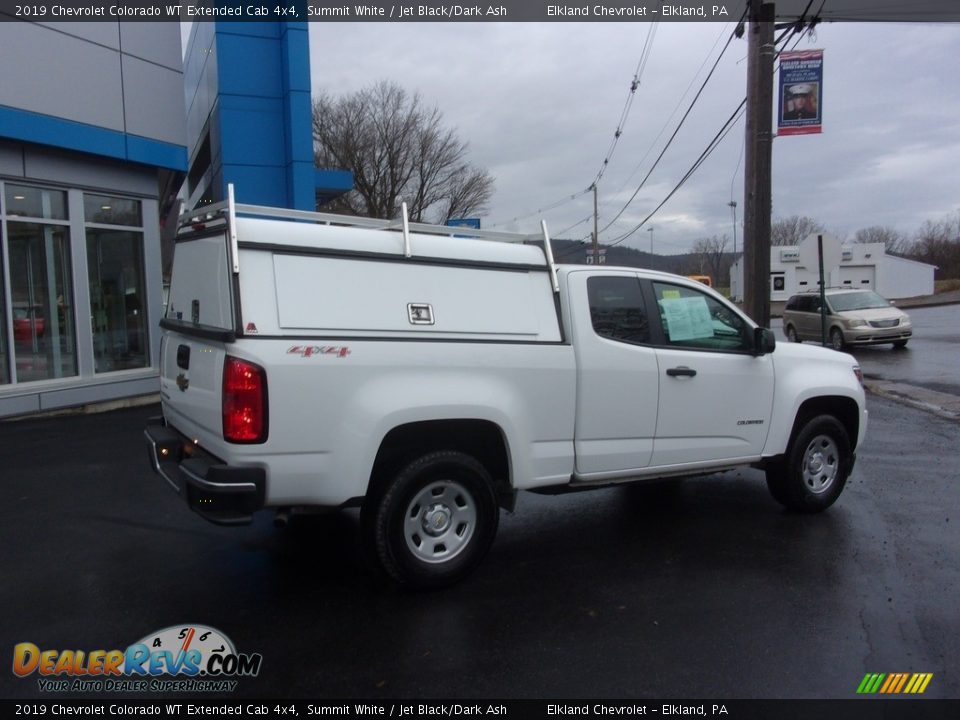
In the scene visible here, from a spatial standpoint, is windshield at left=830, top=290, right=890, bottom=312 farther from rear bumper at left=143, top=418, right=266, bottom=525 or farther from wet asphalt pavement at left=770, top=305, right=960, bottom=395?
rear bumper at left=143, top=418, right=266, bottom=525

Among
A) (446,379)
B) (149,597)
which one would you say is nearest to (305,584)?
(149,597)

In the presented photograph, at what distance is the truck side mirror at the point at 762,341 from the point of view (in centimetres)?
→ 554

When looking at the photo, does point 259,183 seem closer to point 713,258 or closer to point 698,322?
point 698,322

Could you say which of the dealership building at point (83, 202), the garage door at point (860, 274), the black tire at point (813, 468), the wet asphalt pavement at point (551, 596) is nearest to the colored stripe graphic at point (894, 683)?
the wet asphalt pavement at point (551, 596)

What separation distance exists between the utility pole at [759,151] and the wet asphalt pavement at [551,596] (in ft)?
20.9

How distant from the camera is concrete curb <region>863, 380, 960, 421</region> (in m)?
10.8

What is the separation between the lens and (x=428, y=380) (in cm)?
421

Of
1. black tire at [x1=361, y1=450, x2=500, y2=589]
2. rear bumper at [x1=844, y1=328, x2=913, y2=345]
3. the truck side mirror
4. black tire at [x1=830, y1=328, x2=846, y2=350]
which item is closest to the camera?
black tire at [x1=361, y1=450, x2=500, y2=589]

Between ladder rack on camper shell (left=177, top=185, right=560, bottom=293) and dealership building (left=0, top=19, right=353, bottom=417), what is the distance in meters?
5.19

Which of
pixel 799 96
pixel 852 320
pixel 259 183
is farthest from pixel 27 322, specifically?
pixel 852 320

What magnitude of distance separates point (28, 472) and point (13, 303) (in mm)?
4280

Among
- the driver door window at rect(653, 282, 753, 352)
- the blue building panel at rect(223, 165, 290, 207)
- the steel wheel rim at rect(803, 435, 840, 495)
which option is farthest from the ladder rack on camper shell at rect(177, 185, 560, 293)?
the blue building panel at rect(223, 165, 290, 207)

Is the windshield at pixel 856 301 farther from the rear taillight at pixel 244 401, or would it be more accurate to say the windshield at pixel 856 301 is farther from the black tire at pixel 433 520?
the rear taillight at pixel 244 401

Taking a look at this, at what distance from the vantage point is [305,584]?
4.57 meters
